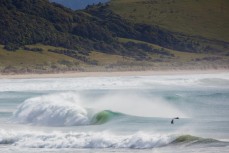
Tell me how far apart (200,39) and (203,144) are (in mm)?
122413

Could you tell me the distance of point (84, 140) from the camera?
26.2 metres

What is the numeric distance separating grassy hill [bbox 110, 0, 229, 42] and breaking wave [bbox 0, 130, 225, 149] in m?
122

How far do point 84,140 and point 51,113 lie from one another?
8245 millimetres

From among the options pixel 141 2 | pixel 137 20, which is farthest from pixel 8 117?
pixel 141 2

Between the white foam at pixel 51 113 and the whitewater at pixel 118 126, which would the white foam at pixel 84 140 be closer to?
the whitewater at pixel 118 126

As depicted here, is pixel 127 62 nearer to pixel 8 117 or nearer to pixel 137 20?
pixel 137 20

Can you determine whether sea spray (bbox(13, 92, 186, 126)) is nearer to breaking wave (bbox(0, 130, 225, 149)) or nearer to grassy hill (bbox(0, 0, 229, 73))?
breaking wave (bbox(0, 130, 225, 149))

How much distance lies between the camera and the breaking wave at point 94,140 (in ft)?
82.2

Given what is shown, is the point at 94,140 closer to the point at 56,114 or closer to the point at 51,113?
the point at 56,114

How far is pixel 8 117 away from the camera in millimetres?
35562

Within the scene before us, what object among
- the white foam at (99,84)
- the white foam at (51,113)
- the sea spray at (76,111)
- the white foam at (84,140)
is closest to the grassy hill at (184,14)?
the white foam at (99,84)

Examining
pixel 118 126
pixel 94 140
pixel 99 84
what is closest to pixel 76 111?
pixel 118 126

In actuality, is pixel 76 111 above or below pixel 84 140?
above

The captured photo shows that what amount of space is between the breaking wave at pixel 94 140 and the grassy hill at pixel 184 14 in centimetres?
12243
